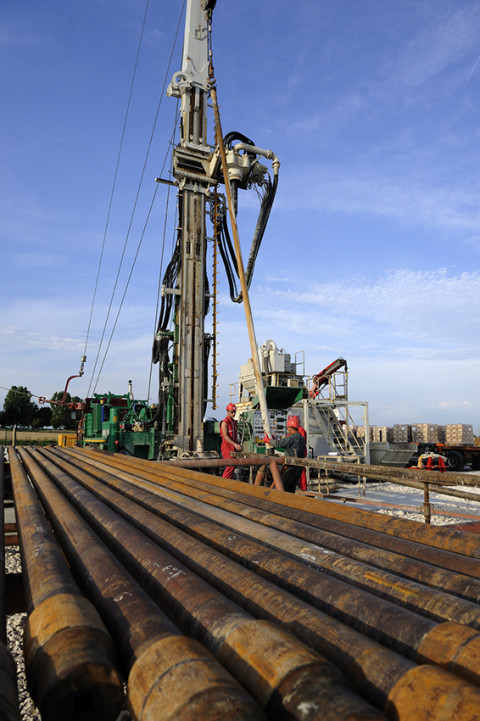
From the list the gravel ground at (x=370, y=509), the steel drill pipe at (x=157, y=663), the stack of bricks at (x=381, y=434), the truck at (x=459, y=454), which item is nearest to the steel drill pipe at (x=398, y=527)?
the steel drill pipe at (x=157, y=663)

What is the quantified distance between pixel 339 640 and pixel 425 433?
27991mm

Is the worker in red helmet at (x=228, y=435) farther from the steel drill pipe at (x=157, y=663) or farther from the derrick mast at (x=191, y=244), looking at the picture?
the steel drill pipe at (x=157, y=663)

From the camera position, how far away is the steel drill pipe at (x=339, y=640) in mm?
1047

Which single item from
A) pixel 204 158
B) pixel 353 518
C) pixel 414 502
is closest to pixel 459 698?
pixel 353 518

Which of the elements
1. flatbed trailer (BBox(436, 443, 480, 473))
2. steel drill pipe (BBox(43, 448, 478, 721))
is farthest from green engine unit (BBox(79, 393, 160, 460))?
flatbed trailer (BBox(436, 443, 480, 473))

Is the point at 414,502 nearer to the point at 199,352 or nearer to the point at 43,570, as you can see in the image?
the point at 199,352

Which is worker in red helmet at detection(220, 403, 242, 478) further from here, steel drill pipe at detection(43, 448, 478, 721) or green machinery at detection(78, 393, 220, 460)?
steel drill pipe at detection(43, 448, 478, 721)

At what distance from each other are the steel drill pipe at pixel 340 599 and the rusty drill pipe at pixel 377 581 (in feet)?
0.50

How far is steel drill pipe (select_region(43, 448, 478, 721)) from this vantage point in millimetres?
1047

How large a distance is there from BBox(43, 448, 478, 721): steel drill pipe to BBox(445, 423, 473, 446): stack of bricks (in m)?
28.2

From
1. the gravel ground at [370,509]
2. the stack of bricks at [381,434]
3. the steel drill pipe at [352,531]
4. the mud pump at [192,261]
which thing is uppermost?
the mud pump at [192,261]

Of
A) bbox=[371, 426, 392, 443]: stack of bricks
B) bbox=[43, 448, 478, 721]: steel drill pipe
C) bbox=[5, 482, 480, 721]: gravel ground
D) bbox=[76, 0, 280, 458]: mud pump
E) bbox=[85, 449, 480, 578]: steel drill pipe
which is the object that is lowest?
bbox=[5, 482, 480, 721]: gravel ground

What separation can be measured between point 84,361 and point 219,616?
2022 centimetres

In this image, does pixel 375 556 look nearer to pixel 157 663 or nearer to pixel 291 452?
pixel 157 663
